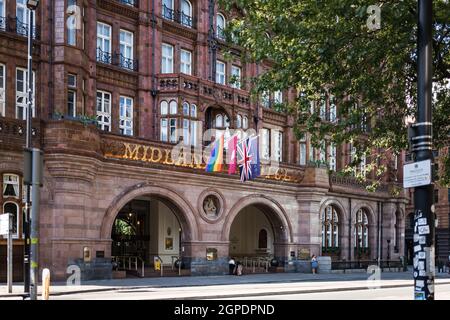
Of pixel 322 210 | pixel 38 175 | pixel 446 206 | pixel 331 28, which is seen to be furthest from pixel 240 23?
pixel 446 206

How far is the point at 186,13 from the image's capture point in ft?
133

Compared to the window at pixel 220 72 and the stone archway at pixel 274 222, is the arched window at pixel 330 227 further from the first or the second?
the window at pixel 220 72

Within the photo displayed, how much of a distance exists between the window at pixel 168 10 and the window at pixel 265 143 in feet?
33.5

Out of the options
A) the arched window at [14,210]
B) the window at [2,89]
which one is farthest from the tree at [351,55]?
the window at [2,89]

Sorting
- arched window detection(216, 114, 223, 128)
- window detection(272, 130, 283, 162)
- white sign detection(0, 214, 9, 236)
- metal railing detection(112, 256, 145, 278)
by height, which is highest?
arched window detection(216, 114, 223, 128)

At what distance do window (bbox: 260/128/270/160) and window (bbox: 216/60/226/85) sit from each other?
14.9 ft

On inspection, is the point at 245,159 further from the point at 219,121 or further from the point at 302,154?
the point at 302,154

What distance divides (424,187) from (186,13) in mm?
32075

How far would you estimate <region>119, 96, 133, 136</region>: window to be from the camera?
36500mm

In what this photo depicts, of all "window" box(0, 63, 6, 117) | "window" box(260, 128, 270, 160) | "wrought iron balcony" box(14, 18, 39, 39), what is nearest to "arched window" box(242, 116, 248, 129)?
"window" box(260, 128, 270, 160)

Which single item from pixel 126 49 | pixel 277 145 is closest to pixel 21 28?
pixel 126 49

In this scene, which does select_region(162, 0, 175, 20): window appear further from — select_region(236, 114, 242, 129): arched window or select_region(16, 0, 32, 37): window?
select_region(16, 0, 32, 37): window

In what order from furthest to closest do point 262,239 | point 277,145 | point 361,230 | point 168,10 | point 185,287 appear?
1. point 361,230
2. point 262,239
3. point 277,145
4. point 168,10
5. point 185,287

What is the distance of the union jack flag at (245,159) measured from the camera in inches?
1448
